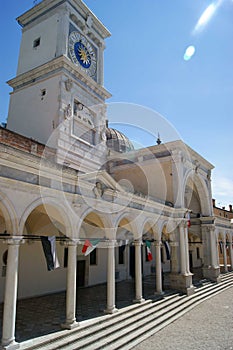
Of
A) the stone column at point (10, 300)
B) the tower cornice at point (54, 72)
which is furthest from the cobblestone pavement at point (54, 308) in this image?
the tower cornice at point (54, 72)

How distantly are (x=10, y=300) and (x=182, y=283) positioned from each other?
37.8 ft

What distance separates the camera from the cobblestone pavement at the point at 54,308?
→ 8.55m

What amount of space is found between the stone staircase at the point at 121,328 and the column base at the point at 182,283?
A: 1.08m

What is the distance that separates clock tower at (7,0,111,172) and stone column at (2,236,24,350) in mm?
7187

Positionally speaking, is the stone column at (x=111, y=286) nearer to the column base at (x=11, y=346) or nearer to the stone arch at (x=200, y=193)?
the column base at (x=11, y=346)

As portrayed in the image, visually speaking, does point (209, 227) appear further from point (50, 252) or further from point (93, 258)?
point (50, 252)

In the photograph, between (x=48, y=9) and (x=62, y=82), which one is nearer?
(x=62, y=82)

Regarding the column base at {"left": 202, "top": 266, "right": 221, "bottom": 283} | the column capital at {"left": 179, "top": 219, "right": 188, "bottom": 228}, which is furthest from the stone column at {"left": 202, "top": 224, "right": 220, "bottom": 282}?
the column capital at {"left": 179, "top": 219, "right": 188, "bottom": 228}

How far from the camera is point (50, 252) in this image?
857 centimetres

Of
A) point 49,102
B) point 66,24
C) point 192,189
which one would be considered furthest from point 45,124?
point 192,189

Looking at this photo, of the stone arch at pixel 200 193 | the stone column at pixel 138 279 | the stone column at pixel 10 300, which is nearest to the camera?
the stone column at pixel 10 300

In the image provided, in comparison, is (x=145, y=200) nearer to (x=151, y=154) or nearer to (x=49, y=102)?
(x=151, y=154)

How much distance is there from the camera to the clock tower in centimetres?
1543

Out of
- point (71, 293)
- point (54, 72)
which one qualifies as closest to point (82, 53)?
point (54, 72)
